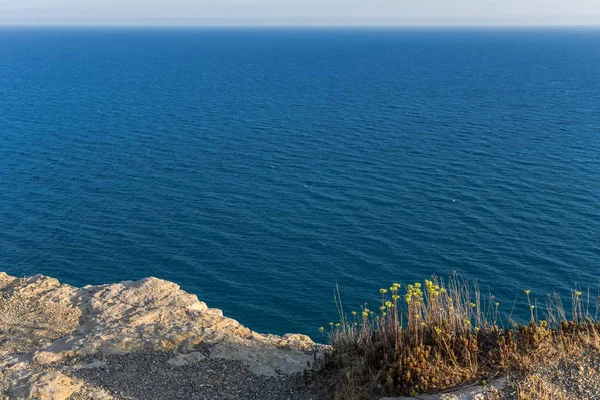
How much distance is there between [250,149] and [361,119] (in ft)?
88.9

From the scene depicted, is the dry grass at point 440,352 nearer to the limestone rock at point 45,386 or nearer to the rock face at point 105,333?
the rock face at point 105,333

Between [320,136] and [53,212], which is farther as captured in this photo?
[320,136]

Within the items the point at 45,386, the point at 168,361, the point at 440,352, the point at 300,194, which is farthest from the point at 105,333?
the point at 300,194

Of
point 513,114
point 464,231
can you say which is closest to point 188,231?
point 464,231

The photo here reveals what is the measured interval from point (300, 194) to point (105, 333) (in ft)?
170

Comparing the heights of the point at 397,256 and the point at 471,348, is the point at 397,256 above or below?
below

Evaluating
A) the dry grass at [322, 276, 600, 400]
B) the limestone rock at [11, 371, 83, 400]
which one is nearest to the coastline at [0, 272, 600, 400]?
the limestone rock at [11, 371, 83, 400]

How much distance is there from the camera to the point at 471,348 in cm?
1574

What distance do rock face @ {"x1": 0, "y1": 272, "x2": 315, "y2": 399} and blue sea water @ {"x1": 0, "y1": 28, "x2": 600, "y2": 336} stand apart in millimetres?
23471

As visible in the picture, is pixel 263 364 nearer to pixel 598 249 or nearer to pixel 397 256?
pixel 397 256

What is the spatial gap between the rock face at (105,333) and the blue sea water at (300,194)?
23471 mm

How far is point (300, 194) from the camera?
71.2 m

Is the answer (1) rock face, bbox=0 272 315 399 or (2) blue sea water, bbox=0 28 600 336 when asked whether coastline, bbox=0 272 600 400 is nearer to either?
(1) rock face, bbox=0 272 315 399

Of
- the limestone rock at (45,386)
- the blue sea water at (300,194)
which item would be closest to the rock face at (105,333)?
the limestone rock at (45,386)
